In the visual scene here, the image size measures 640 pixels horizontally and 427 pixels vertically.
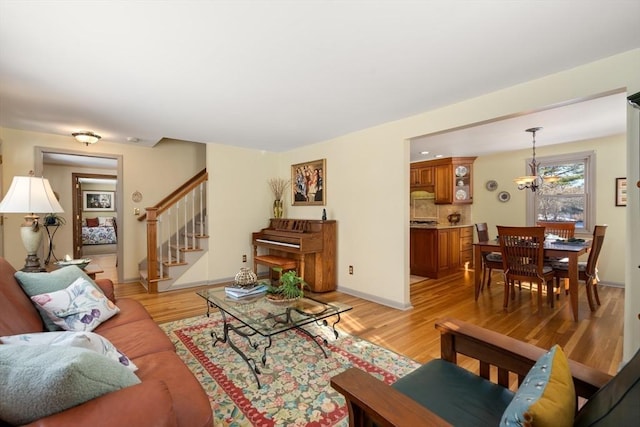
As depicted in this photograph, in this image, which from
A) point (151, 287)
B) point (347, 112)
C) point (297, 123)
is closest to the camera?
point (347, 112)

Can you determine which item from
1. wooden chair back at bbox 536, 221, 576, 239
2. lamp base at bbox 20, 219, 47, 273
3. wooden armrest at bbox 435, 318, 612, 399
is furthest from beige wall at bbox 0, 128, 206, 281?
wooden chair back at bbox 536, 221, 576, 239

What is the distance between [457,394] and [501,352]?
0.28 m

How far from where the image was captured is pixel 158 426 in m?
0.84

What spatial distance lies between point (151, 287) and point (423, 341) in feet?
12.1

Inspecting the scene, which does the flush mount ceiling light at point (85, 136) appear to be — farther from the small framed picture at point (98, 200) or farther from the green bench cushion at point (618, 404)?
the small framed picture at point (98, 200)

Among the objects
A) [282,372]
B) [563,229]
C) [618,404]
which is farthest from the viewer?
[563,229]

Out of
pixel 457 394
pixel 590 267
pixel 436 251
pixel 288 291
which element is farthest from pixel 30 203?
pixel 590 267

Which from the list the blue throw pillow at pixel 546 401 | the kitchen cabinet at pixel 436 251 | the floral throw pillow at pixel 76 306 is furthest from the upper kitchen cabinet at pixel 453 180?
the floral throw pillow at pixel 76 306

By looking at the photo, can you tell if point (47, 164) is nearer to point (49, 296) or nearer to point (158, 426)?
point (49, 296)

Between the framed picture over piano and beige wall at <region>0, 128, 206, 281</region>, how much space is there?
75.6 inches

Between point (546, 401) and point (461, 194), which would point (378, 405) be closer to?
point (546, 401)

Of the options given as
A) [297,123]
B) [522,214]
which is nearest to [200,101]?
[297,123]

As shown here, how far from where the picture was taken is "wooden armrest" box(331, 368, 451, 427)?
876 millimetres

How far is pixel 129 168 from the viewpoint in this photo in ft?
15.8
